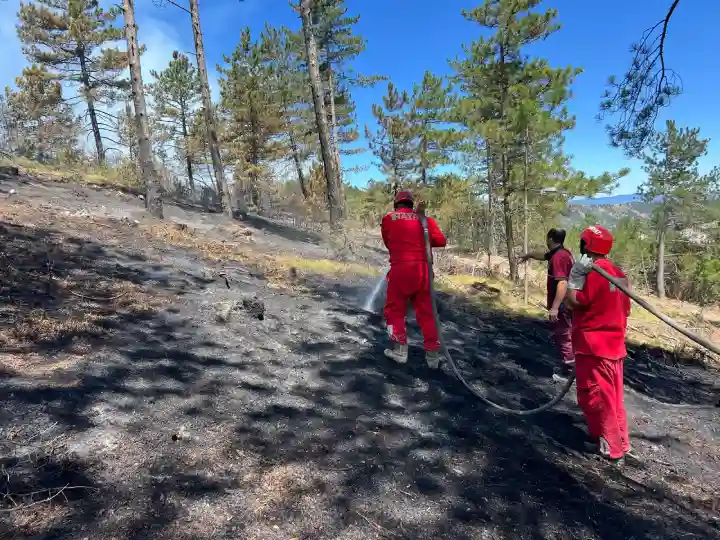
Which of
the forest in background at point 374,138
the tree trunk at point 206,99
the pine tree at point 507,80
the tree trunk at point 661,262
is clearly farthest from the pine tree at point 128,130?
the tree trunk at point 661,262

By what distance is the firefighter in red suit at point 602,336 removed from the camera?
3.38 metres

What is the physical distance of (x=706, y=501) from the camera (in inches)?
119

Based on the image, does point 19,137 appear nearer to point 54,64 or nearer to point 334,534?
point 54,64

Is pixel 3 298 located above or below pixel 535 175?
below

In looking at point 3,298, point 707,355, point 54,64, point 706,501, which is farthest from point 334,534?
point 54,64

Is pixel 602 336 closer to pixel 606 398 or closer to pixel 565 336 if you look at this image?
pixel 606 398

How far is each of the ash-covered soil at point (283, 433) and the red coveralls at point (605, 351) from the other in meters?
0.31

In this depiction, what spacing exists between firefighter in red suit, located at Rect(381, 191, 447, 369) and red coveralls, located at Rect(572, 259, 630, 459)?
155 centimetres

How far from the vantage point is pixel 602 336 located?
3393 mm

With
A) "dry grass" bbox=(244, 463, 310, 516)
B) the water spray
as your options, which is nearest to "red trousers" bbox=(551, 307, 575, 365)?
the water spray

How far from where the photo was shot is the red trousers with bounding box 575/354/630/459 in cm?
337

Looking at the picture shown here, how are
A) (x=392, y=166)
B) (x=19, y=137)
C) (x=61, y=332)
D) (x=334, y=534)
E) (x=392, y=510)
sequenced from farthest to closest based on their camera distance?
1. (x=19, y=137)
2. (x=392, y=166)
3. (x=61, y=332)
4. (x=392, y=510)
5. (x=334, y=534)

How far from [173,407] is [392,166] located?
83.7ft

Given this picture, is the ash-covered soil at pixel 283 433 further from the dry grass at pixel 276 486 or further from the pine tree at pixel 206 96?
the pine tree at pixel 206 96
